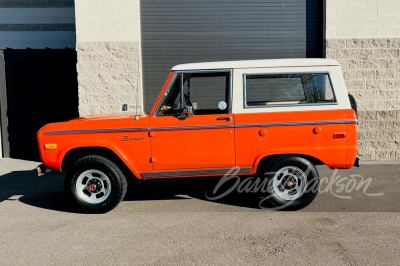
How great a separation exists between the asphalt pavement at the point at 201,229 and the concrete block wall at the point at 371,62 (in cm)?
245

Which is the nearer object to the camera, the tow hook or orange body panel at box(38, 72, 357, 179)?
orange body panel at box(38, 72, 357, 179)

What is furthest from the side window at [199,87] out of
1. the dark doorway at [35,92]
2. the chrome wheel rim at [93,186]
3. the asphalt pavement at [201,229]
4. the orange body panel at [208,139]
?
the dark doorway at [35,92]

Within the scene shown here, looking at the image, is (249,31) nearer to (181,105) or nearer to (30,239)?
(181,105)

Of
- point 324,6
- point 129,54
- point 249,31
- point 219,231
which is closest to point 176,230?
point 219,231

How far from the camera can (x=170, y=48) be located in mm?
8773

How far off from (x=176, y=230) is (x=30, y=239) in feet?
5.44

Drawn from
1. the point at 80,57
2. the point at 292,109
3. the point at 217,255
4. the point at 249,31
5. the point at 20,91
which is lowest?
the point at 217,255

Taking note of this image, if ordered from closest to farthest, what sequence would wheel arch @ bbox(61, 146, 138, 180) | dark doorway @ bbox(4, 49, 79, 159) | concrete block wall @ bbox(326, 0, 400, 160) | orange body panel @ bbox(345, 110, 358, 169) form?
orange body panel @ bbox(345, 110, 358, 169) → wheel arch @ bbox(61, 146, 138, 180) → concrete block wall @ bbox(326, 0, 400, 160) → dark doorway @ bbox(4, 49, 79, 159)

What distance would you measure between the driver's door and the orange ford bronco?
14mm

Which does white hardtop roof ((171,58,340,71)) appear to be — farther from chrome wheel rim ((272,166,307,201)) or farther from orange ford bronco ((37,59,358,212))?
chrome wheel rim ((272,166,307,201))

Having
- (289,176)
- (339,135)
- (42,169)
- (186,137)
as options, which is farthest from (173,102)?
(339,135)

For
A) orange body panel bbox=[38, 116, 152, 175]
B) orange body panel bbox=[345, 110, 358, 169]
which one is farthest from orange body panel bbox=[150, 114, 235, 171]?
orange body panel bbox=[345, 110, 358, 169]

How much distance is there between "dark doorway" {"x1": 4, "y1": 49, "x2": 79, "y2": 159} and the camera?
9.09 m

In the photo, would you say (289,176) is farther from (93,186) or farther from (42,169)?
(42,169)
